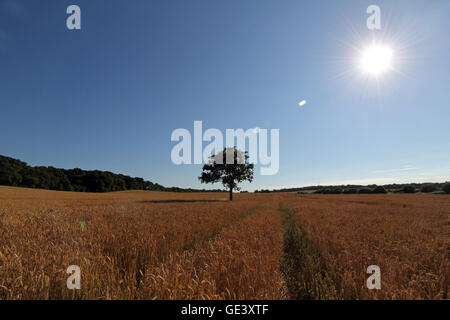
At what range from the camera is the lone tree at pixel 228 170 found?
36.6 metres

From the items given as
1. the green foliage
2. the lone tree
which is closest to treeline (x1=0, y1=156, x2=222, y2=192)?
the green foliage

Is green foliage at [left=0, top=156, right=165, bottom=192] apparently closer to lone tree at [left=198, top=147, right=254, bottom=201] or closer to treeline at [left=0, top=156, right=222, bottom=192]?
treeline at [left=0, top=156, right=222, bottom=192]

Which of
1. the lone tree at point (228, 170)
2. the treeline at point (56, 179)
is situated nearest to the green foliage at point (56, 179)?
the treeline at point (56, 179)

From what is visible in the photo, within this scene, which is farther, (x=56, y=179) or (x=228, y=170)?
(x=56, y=179)

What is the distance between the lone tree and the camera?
120ft

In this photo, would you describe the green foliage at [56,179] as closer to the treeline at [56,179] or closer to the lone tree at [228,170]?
the treeline at [56,179]

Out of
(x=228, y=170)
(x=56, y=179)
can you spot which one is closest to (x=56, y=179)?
(x=56, y=179)

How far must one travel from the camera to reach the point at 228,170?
36812 millimetres

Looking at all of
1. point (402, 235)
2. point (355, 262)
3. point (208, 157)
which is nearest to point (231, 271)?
point (355, 262)

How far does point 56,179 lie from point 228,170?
9573 centimetres

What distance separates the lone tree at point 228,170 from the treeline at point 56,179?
81286 millimetres

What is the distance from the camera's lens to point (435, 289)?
8.85 ft

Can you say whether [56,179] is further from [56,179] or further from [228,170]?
[228,170]
